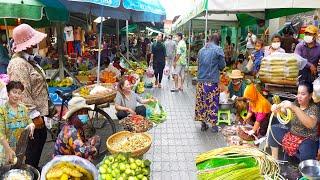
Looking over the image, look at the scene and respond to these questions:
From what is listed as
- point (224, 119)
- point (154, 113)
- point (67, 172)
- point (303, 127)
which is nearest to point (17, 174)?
point (67, 172)

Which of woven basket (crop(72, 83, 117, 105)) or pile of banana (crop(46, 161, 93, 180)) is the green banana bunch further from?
woven basket (crop(72, 83, 117, 105))

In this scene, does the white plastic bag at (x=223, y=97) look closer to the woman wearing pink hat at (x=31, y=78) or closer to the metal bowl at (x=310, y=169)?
the woman wearing pink hat at (x=31, y=78)

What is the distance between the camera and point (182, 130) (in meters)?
7.53

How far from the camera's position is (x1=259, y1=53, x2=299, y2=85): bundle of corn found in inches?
189

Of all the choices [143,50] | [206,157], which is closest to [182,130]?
[206,157]

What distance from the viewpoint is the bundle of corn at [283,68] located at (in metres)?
4.79

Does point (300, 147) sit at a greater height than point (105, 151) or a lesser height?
greater

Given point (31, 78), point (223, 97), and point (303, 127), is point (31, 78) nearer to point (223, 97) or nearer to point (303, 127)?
point (303, 127)

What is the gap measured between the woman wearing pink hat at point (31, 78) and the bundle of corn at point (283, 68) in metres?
3.28

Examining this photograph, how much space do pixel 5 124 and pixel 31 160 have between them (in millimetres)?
934

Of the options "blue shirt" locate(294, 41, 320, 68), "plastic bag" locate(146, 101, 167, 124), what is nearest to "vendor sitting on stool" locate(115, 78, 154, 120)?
"plastic bag" locate(146, 101, 167, 124)

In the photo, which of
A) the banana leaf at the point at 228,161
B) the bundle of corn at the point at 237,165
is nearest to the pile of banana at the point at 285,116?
the bundle of corn at the point at 237,165

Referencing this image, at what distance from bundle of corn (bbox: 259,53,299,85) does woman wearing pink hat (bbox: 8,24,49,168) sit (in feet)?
10.8

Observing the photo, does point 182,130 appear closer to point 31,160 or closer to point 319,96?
point 31,160
